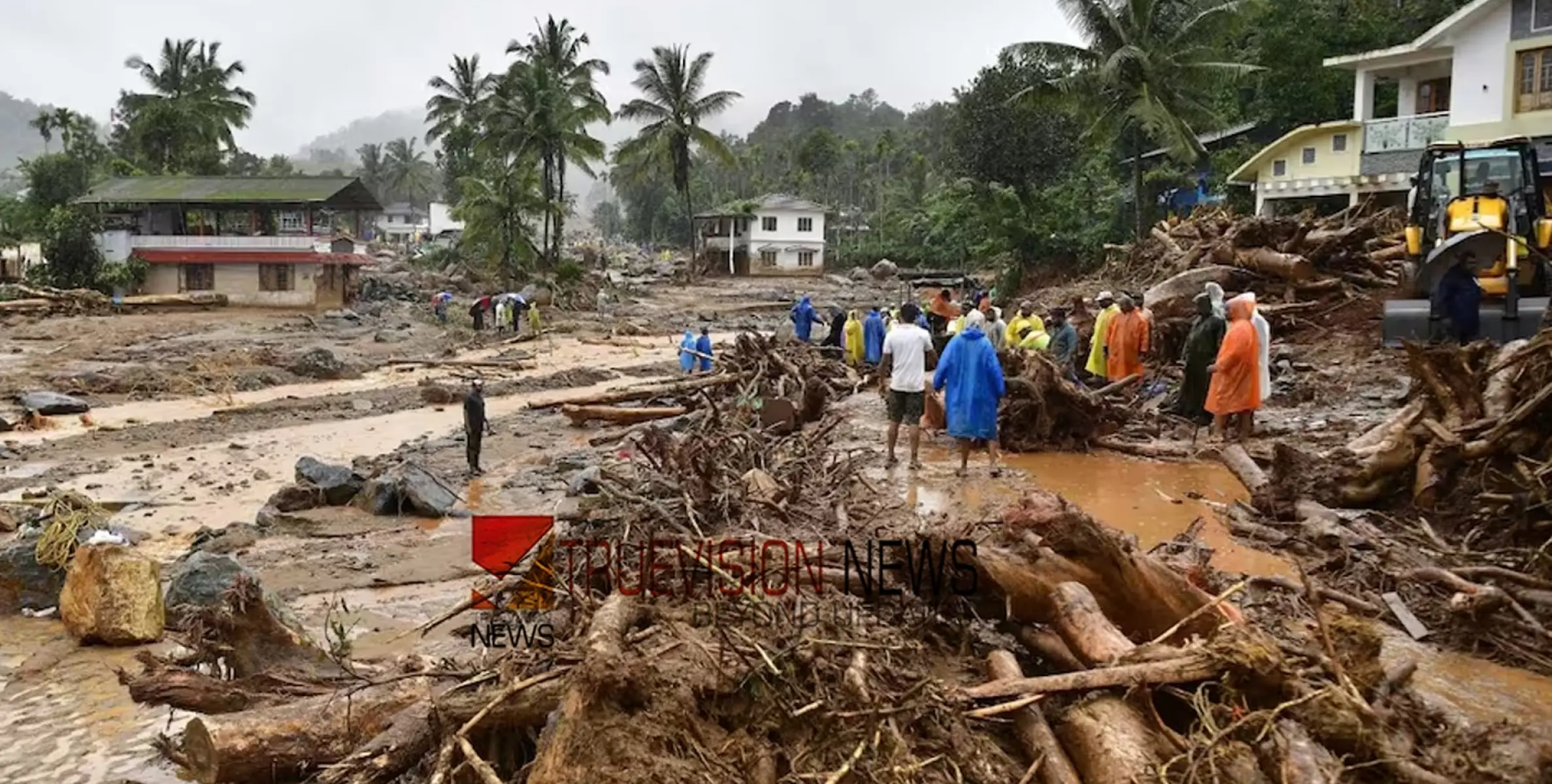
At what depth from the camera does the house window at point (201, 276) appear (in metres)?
39.4

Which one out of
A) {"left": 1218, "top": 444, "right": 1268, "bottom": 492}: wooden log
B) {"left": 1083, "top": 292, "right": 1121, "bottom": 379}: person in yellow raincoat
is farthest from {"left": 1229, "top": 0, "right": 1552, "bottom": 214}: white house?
{"left": 1218, "top": 444, "right": 1268, "bottom": 492}: wooden log

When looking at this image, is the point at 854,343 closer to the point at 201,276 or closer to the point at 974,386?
the point at 974,386

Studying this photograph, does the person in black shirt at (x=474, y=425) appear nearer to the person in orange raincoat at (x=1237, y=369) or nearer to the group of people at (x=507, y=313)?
the person in orange raincoat at (x=1237, y=369)

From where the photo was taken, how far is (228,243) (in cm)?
3900

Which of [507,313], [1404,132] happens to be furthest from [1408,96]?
[507,313]

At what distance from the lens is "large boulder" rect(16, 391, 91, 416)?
18.7m

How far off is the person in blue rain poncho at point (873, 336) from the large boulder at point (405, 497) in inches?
278

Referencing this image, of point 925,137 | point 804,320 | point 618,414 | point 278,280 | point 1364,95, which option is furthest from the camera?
point 925,137

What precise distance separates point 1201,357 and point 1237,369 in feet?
3.29

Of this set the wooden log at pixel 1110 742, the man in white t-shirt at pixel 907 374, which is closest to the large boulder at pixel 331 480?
the man in white t-shirt at pixel 907 374

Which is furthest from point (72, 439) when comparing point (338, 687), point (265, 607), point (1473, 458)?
point (1473, 458)

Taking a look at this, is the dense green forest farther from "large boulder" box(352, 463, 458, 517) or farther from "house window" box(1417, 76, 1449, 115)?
"large boulder" box(352, 463, 458, 517)

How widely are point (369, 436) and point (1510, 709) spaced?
51.9ft

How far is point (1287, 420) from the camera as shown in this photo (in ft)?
37.0
